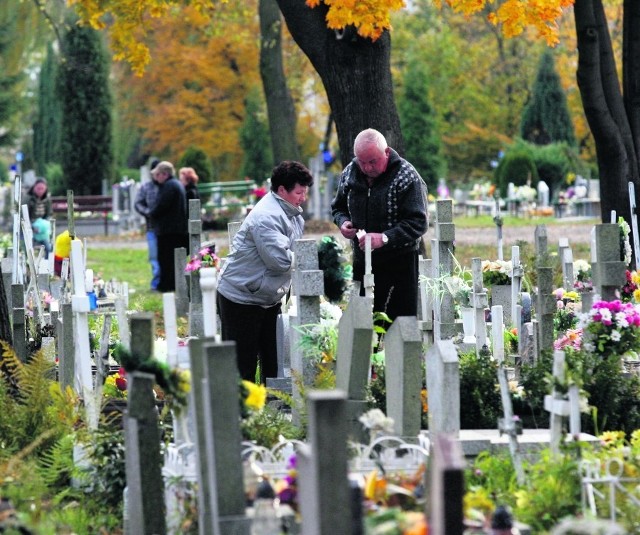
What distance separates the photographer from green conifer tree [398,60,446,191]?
135 ft

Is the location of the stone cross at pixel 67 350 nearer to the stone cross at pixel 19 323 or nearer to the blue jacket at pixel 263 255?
the blue jacket at pixel 263 255

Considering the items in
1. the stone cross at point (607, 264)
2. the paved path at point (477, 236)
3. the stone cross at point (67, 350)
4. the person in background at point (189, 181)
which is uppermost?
the person in background at point (189, 181)

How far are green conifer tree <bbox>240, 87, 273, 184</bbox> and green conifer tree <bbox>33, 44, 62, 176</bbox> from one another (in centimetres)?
1229

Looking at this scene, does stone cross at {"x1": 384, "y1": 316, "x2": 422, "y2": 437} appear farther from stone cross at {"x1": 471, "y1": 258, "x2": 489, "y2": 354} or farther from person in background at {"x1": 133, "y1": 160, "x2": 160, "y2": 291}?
person in background at {"x1": 133, "y1": 160, "x2": 160, "y2": 291}

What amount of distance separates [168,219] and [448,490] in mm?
14638

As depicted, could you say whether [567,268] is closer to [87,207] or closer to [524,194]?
[524,194]

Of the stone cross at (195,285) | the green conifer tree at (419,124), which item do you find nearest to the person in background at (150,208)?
the stone cross at (195,285)

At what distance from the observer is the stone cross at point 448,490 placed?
171 inches

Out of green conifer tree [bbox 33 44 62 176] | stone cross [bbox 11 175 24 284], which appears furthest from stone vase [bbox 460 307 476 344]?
green conifer tree [bbox 33 44 62 176]

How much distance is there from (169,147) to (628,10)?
32932mm

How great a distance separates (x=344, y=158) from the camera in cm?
1403

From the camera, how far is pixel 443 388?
636cm

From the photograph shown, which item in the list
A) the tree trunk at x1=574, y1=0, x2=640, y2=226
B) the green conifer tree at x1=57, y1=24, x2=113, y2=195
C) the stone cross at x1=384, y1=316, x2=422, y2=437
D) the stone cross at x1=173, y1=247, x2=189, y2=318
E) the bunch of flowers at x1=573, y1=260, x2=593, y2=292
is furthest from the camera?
the green conifer tree at x1=57, y1=24, x2=113, y2=195

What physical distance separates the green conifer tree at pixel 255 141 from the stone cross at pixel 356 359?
34.8 metres
